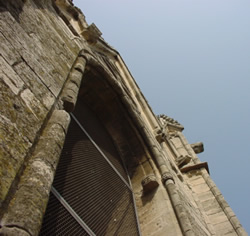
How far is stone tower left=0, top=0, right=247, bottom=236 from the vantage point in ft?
5.15

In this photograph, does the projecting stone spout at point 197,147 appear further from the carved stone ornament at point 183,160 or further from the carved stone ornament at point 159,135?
the carved stone ornament at point 159,135

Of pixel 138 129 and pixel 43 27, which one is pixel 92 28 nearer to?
pixel 138 129

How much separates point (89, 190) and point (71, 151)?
19.5 inches

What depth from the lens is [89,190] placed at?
3303 millimetres

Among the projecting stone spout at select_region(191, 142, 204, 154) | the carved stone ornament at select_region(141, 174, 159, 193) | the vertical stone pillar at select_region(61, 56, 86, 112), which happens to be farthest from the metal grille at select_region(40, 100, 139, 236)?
the projecting stone spout at select_region(191, 142, 204, 154)

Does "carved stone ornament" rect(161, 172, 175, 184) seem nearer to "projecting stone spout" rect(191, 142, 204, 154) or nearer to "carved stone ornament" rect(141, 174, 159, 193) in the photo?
"carved stone ornament" rect(141, 174, 159, 193)

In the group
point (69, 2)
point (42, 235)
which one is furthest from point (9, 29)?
point (69, 2)

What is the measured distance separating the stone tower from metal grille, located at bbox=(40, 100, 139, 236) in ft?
0.05

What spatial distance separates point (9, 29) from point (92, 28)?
391 cm

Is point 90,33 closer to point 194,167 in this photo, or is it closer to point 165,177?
point 165,177

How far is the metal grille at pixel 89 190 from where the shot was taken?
2.46m

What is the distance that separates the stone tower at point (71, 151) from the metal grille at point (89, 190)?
0.05 feet

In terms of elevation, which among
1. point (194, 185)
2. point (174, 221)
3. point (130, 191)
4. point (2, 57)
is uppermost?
point (2, 57)

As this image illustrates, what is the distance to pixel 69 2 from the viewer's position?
6.77 meters
